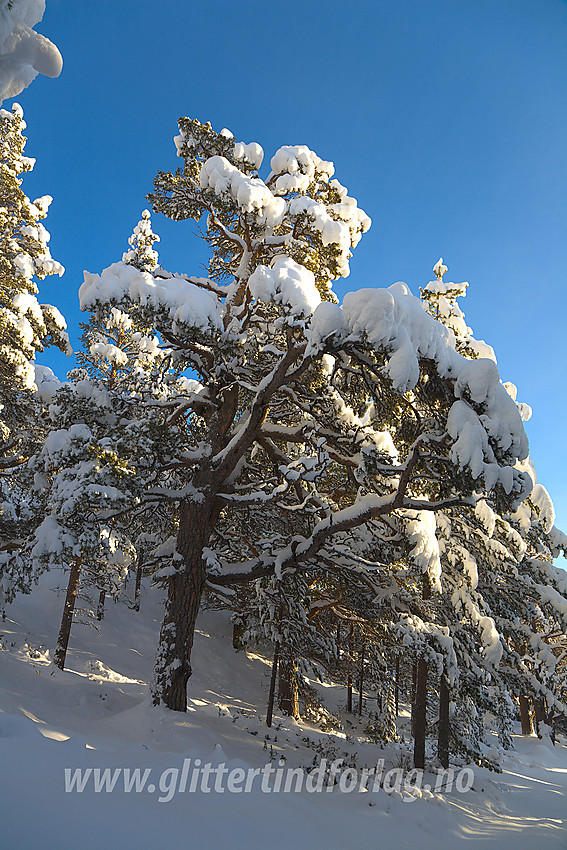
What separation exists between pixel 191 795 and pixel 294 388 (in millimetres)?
6440

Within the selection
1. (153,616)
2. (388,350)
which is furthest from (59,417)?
(153,616)

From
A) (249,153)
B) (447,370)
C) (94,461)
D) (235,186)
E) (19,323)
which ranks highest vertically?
(249,153)

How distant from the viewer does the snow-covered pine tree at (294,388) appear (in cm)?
573

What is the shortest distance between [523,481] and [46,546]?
708cm

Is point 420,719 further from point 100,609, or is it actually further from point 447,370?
point 100,609

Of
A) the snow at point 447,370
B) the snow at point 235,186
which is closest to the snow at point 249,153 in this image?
the snow at point 235,186

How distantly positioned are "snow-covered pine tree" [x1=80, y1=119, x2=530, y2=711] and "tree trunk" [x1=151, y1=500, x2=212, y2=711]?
3cm

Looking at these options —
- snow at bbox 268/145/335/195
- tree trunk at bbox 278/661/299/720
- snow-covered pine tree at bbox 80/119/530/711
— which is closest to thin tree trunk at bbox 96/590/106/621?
tree trunk at bbox 278/661/299/720

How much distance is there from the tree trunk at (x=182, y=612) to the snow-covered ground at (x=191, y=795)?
1.35 feet

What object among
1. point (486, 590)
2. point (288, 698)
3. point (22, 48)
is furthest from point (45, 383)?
point (288, 698)

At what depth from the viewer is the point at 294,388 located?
Result: 8.87 m

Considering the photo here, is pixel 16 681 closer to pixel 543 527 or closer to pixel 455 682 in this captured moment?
pixel 455 682

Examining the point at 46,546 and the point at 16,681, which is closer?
the point at 46,546

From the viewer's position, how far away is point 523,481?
5574 mm
